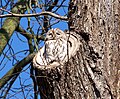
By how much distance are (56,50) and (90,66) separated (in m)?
0.20

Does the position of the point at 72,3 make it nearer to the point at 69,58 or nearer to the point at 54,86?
the point at 69,58

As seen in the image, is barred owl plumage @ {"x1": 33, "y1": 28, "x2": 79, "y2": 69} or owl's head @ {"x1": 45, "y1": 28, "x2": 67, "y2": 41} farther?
owl's head @ {"x1": 45, "y1": 28, "x2": 67, "y2": 41}

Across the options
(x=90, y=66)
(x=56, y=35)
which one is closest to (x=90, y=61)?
(x=90, y=66)

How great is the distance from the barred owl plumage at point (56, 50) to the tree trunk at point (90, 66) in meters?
0.03

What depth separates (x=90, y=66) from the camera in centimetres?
177

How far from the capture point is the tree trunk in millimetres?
1740

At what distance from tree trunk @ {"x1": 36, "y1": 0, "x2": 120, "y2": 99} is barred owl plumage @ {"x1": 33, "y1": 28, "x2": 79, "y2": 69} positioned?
0.03m

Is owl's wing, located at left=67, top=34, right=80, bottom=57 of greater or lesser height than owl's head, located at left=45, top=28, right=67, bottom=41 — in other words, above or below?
below

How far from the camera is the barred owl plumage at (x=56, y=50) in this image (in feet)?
5.95

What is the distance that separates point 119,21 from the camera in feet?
6.41

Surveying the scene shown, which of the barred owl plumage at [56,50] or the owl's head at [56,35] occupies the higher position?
the owl's head at [56,35]

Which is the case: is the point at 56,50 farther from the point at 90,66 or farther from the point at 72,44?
the point at 90,66

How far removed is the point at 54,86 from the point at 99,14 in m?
0.42

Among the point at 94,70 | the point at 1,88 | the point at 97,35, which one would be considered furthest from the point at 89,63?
the point at 1,88
